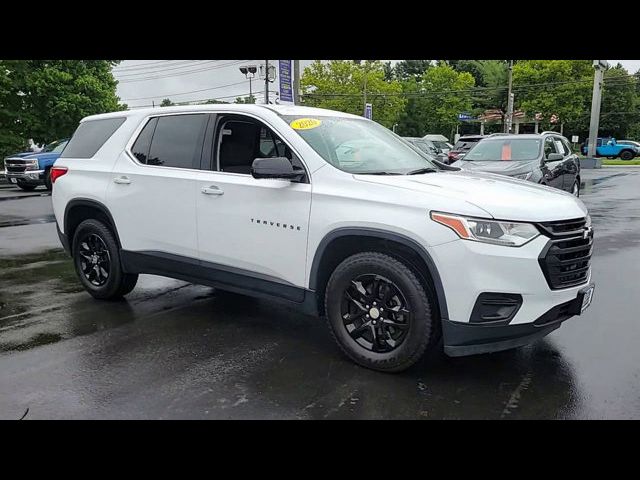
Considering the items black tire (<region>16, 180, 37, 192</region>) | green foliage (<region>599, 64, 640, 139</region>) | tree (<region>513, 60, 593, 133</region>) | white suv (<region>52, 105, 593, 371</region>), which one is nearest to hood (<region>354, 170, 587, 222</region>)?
white suv (<region>52, 105, 593, 371</region>)

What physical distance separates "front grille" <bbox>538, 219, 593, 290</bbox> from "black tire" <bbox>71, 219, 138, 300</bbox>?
4.05 metres

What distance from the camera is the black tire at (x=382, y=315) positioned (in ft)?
12.0

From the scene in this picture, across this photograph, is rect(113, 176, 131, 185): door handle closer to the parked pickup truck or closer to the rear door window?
the rear door window

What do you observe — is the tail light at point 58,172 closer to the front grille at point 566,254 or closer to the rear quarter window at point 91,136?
the rear quarter window at point 91,136

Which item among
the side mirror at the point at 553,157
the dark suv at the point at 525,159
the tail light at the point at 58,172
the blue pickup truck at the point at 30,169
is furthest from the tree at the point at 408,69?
the tail light at the point at 58,172

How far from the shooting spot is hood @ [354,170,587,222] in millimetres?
3537

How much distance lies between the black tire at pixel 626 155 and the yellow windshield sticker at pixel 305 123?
146 feet

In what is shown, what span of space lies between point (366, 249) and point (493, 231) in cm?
93

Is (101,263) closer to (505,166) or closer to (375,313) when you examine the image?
(375,313)

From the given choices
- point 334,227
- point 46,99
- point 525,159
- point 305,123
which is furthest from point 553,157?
point 46,99

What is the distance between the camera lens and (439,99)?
204 ft
